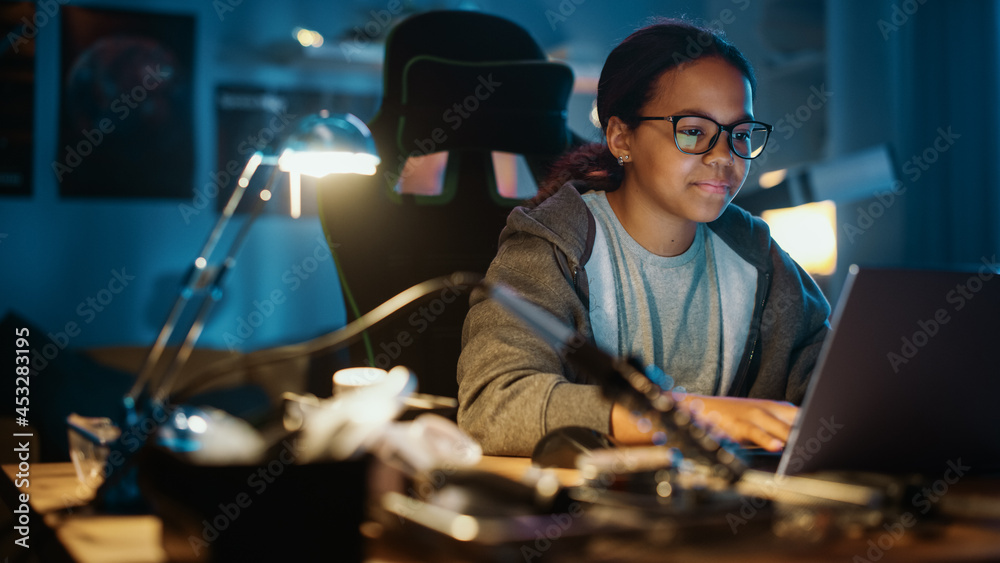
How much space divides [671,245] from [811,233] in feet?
7.61

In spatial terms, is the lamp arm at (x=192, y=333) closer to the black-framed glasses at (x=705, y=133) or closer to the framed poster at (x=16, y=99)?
the black-framed glasses at (x=705, y=133)

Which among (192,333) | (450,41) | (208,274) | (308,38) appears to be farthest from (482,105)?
(308,38)

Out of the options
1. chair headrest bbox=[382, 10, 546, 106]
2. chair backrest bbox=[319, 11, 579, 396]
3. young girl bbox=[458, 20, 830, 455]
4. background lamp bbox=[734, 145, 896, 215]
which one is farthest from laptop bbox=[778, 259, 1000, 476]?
background lamp bbox=[734, 145, 896, 215]

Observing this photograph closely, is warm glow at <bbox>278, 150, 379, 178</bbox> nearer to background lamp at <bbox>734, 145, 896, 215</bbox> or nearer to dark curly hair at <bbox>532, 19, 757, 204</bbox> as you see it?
dark curly hair at <bbox>532, 19, 757, 204</bbox>

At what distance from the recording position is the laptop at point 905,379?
0.74 metres

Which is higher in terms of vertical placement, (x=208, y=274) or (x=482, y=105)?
(x=482, y=105)

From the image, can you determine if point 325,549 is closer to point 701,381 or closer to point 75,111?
point 701,381

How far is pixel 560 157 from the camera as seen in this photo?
169 centimetres

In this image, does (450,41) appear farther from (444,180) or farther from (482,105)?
(444,180)

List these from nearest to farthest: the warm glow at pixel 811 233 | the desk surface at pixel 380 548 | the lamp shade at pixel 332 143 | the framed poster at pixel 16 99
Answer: the desk surface at pixel 380 548 < the lamp shade at pixel 332 143 < the framed poster at pixel 16 99 < the warm glow at pixel 811 233

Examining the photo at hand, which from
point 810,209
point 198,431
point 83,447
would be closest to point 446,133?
point 83,447

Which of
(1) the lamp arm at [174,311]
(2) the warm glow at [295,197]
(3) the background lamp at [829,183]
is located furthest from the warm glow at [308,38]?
(1) the lamp arm at [174,311]

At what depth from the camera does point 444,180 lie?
164cm

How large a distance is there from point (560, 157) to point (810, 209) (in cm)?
226
